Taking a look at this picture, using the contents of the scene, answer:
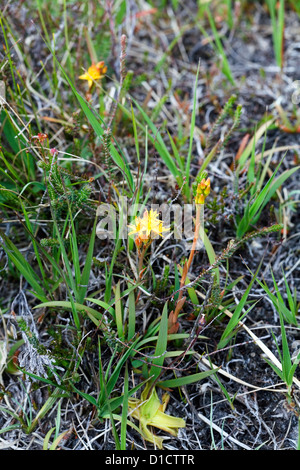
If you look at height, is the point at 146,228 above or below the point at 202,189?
below

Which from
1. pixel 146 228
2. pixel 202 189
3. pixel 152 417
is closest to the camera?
pixel 202 189

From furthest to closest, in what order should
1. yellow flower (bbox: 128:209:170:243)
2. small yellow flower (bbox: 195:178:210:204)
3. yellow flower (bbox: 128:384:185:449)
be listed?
yellow flower (bbox: 128:384:185:449), yellow flower (bbox: 128:209:170:243), small yellow flower (bbox: 195:178:210:204)

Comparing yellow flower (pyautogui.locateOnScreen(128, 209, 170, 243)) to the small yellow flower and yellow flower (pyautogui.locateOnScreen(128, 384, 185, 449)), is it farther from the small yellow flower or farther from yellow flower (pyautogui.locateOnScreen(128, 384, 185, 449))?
yellow flower (pyautogui.locateOnScreen(128, 384, 185, 449))

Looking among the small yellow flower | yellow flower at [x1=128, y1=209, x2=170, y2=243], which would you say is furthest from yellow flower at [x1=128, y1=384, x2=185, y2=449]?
the small yellow flower

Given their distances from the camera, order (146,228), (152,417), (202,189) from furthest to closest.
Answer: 1. (152,417)
2. (146,228)
3. (202,189)

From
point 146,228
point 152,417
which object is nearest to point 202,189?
point 146,228

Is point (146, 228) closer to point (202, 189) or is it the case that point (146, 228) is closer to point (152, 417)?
point (202, 189)

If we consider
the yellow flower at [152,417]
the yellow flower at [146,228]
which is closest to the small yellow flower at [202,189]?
the yellow flower at [146,228]

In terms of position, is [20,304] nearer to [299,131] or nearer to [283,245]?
[283,245]
